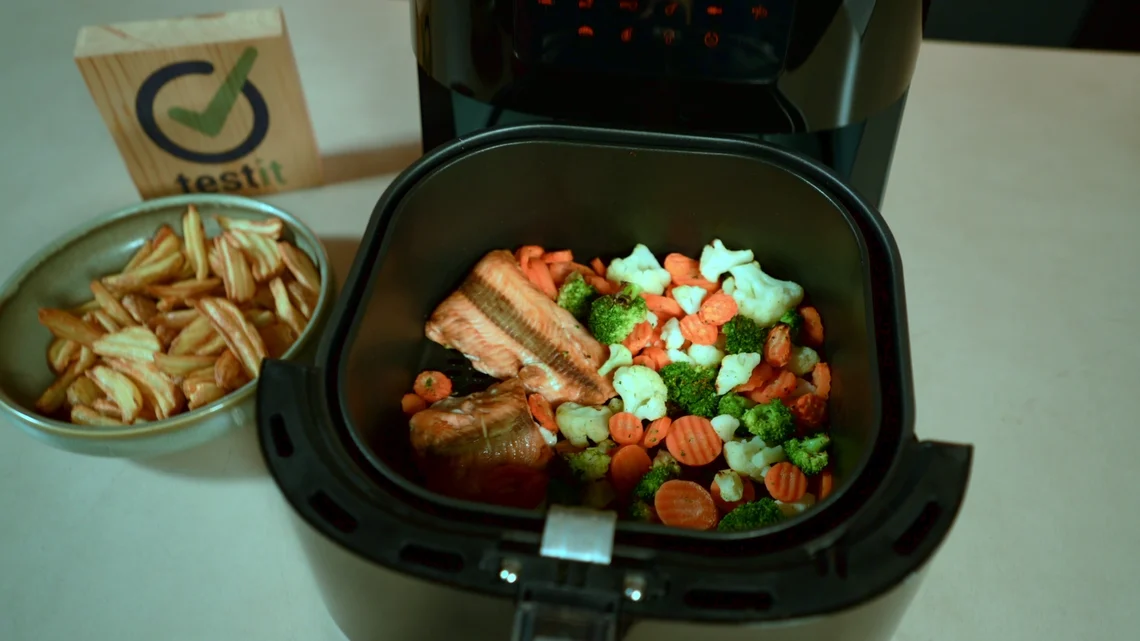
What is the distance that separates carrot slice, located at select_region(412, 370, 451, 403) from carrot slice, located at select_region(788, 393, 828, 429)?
11.3 inches

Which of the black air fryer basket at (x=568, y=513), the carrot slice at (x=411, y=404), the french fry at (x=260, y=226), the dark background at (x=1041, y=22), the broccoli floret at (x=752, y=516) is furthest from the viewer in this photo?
the dark background at (x=1041, y=22)

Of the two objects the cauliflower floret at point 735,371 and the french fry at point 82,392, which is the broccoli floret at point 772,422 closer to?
the cauliflower floret at point 735,371

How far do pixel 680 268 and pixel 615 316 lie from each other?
95mm

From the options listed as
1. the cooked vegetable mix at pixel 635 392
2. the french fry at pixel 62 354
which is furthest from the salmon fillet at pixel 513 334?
the french fry at pixel 62 354

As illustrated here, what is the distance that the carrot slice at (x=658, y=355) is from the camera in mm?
765

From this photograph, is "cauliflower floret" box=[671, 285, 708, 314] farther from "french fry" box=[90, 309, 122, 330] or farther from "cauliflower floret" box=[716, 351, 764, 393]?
"french fry" box=[90, 309, 122, 330]

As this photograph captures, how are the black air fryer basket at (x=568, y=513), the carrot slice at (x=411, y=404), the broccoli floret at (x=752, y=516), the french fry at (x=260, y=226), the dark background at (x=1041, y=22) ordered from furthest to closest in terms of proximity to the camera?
the dark background at (x=1041, y=22)
the french fry at (x=260, y=226)
the carrot slice at (x=411, y=404)
the broccoli floret at (x=752, y=516)
the black air fryer basket at (x=568, y=513)

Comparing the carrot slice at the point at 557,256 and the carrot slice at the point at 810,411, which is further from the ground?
the carrot slice at the point at 557,256

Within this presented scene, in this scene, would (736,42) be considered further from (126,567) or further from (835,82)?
(126,567)

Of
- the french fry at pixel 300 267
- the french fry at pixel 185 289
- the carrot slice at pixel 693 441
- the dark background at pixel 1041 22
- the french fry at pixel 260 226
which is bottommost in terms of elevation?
the dark background at pixel 1041 22

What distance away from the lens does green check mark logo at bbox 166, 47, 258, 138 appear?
0.86 m

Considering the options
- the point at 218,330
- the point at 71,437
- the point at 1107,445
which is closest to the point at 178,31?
the point at 218,330

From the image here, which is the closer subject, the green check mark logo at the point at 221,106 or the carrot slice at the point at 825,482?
the carrot slice at the point at 825,482

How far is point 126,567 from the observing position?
0.69 m
